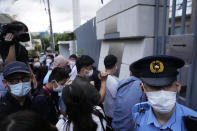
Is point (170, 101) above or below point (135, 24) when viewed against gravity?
below

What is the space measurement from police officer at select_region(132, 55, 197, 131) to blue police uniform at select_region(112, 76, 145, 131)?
33 cm

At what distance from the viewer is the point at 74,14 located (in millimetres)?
17484

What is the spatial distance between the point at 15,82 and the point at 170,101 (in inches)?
63.3

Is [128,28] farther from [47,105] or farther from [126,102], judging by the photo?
[47,105]

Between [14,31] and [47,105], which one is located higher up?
[14,31]

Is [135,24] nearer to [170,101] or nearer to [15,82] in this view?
[170,101]

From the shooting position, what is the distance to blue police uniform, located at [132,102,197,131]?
1.09 metres

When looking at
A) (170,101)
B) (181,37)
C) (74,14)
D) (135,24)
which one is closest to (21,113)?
(170,101)

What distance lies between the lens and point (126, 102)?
62.8 inches

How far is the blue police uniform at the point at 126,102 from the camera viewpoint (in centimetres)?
157

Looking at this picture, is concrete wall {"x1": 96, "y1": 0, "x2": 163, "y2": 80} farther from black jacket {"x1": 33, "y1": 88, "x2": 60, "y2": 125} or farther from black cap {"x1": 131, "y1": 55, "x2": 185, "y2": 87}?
black jacket {"x1": 33, "y1": 88, "x2": 60, "y2": 125}

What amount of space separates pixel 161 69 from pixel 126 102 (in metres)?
0.62

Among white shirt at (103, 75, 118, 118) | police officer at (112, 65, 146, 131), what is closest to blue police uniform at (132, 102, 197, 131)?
police officer at (112, 65, 146, 131)

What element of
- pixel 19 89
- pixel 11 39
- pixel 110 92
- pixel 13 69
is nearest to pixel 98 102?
pixel 110 92
